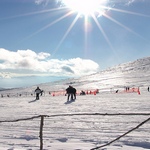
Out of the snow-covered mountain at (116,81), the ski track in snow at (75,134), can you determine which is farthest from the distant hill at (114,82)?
the ski track in snow at (75,134)

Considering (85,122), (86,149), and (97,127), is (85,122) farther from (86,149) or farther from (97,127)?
(86,149)

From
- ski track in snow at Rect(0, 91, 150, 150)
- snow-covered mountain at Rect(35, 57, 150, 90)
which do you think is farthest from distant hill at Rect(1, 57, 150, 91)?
ski track in snow at Rect(0, 91, 150, 150)

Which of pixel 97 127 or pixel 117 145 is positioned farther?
pixel 97 127

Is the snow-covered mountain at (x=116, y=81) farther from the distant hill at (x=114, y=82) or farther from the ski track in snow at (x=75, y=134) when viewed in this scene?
the ski track in snow at (x=75, y=134)

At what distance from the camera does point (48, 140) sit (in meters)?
8.68

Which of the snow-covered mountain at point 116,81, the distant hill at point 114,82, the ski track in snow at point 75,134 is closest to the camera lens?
the ski track in snow at point 75,134

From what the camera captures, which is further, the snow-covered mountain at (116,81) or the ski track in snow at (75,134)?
the snow-covered mountain at (116,81)

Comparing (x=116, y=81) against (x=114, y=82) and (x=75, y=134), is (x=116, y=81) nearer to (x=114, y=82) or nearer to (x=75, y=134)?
(x=114, y=82)

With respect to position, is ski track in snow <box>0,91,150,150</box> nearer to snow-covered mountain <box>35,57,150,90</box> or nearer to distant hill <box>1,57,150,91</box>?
distant hill <box>1,57,150,91</box>

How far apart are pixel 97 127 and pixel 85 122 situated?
4.10 ft

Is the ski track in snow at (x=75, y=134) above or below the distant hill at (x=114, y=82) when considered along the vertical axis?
below

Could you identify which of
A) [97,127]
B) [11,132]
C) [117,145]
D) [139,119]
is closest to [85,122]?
[97,127]

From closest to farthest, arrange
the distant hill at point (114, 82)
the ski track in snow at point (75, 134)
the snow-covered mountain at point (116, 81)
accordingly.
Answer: the ski track in snow at point (75, 134), the distant hill at point (114, 82), the snow-covered mountain at point (116, 81)

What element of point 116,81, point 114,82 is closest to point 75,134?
point 114,82
